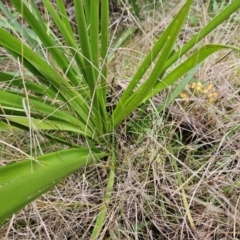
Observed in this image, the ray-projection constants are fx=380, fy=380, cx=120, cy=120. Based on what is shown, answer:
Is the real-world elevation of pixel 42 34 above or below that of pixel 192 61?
above

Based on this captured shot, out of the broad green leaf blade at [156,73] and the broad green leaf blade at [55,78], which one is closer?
the broad green leaf blade at [156,73]

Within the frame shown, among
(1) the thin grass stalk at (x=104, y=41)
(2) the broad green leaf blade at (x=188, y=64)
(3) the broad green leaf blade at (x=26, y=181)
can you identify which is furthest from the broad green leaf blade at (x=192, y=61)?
(3) the broad green leaf blade at (x=26, y=181)

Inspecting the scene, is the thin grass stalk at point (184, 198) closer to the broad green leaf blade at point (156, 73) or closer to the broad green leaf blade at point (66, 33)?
the broad green leaf blade at point (156, 73)

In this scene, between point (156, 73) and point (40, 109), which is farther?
point (40, 109)

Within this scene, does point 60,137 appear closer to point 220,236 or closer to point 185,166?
point 185,166

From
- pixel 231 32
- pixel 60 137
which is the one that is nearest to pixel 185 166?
pixel 60 137

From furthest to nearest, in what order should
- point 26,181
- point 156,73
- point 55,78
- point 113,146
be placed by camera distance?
point 113,146 < point 55,78 < point 156,73 < point 26,181

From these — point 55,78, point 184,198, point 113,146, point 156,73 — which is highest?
point 55,78

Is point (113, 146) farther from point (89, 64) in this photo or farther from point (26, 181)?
point (26, 181)

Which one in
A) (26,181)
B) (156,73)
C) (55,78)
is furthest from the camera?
(55,78)

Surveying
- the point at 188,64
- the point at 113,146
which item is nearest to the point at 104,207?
the point at 113,146

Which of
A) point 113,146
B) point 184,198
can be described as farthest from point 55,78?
point 184,198
